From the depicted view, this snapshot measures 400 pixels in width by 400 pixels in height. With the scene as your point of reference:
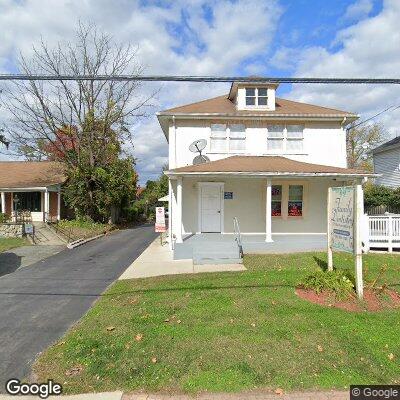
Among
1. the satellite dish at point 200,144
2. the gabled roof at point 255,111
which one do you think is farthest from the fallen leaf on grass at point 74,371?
the gabled roof at point 255,111

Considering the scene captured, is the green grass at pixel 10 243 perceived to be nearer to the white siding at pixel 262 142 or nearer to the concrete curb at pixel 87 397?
the white siding at pixel 262 142

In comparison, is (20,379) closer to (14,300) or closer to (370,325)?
(14,300)

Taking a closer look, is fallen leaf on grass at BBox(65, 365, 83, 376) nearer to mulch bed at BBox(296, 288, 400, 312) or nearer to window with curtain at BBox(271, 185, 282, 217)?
mulch bed at BBox(296, 288, 400, 312)

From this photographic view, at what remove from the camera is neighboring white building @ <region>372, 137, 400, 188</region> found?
2645cm

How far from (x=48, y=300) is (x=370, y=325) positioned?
6.98 m

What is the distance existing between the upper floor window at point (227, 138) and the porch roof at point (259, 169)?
88 centimetres

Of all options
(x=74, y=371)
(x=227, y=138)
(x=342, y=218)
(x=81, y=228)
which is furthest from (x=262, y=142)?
(x=81, y=228)

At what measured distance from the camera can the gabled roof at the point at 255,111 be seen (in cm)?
1575

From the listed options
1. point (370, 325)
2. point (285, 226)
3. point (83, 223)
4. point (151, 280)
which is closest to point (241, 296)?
point (370, 325)

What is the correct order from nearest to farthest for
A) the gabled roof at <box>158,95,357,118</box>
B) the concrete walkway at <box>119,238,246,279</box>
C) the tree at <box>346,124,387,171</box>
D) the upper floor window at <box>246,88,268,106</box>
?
the concrete walkway at <box>119,238,246,279</box>, the gabled roof at <box>158,95,357,118</box>, the upper floor window at <box>246,88,268,106</box>, the tree at <box>346,124,387,171</box>

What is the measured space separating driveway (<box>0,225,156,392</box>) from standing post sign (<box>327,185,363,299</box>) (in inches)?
233

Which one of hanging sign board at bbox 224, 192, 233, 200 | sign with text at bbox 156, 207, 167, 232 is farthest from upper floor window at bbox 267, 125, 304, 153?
sign with text at bbox 156, 207, 167, 232

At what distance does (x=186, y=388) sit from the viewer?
412 centimetres

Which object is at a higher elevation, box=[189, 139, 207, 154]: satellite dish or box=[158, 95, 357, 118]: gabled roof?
box=[158, 95, 357, 118]: gabled roof
